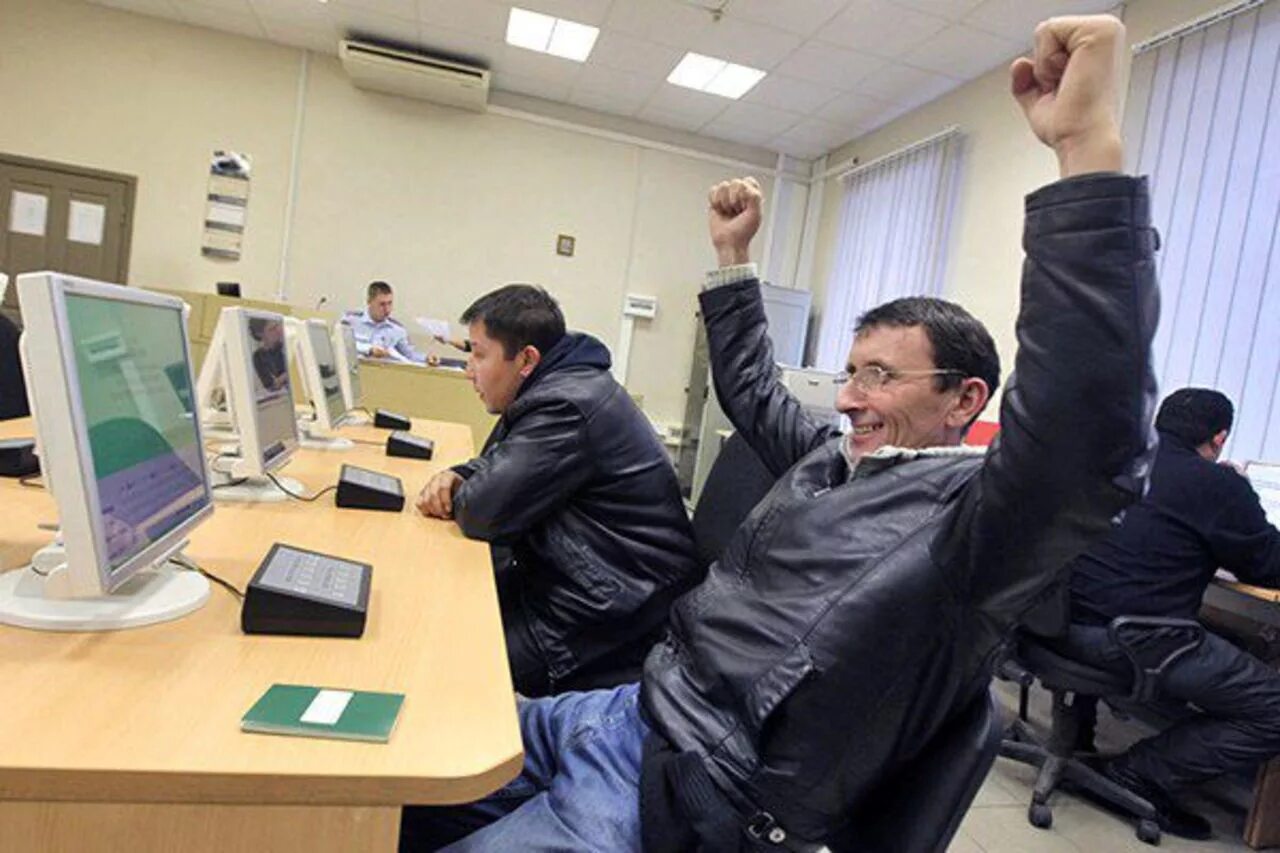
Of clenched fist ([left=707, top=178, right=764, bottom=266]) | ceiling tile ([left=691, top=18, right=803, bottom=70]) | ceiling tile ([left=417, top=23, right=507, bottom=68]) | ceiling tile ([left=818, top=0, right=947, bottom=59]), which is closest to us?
clenched fist ([left=707, top=178, right=764, bottom=266])

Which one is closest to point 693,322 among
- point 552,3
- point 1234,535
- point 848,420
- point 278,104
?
point 552,3

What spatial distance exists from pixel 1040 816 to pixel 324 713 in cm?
218

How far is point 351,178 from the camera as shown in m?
5.90

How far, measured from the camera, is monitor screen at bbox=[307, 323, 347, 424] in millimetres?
2268

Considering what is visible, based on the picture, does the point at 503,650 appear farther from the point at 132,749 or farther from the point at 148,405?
the point at 148,405

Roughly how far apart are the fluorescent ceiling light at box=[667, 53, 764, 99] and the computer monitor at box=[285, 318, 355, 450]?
346 centimetres

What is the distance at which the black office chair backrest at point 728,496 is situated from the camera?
1633 mm

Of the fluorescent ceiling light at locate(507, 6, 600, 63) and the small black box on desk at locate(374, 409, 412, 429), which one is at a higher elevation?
the fluorescent ceiling light at locate(507, 6, 600, 63)

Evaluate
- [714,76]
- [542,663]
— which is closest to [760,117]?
[714,76]

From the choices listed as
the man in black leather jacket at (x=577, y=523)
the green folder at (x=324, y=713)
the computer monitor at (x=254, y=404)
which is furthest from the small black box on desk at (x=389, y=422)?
the green folder at (x=324, y=713)

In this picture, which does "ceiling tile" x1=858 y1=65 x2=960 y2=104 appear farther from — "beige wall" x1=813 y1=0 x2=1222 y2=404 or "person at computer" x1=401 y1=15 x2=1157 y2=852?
"person at computer" x1=401 y1=15 x2=1157 y2=852

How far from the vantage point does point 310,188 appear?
19.2 ft

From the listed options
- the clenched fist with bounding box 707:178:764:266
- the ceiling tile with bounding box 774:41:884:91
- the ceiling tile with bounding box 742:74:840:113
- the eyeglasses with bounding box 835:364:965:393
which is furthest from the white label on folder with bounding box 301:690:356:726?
the ceiling tile with bounding box 742:74:840:113

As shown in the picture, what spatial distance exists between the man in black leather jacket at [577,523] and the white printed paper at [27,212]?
5.59 m
